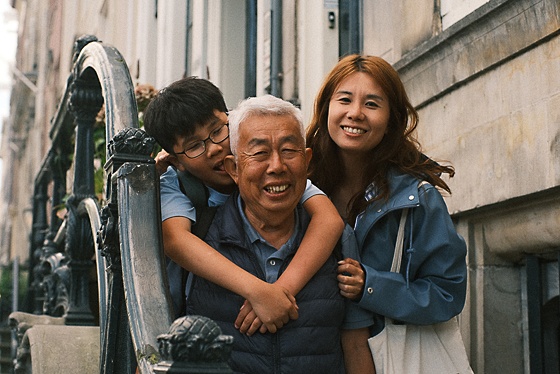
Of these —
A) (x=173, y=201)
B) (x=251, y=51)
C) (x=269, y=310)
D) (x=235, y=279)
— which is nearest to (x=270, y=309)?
(x=269, y=310)

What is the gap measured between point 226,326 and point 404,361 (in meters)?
0.56

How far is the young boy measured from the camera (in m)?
2.50

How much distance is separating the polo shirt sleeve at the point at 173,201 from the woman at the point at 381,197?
0.46 meters

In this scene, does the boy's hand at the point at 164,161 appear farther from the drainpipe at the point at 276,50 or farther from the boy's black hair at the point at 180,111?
the drainpipe at the point at 276,50

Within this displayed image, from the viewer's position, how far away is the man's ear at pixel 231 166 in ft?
8.87

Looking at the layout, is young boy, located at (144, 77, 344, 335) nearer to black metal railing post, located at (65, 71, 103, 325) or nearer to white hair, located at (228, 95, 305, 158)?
white hair, located at (228, 95, 305, 158)

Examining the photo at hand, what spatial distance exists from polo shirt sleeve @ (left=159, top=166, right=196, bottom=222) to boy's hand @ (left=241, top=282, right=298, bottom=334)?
35 centimetres

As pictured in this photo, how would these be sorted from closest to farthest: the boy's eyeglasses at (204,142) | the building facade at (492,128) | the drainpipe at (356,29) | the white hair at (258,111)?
1. the white hair at (258,111)
2. the boy's eyeglasses at (204,142)
3. the building facade at (492,128)
4. the drainpipe at (356,29)

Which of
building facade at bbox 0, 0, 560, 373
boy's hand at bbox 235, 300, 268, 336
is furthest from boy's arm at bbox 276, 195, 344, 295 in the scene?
building facade at bbox 0, 0, 560, 373

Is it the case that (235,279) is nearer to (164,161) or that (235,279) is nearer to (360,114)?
(164,161)

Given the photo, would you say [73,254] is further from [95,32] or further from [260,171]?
[95,32]

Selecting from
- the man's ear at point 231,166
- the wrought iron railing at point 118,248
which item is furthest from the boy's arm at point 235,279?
the man's ear at point 231,166

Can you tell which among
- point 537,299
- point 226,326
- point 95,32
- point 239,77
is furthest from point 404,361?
point 95,32

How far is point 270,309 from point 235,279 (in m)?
0.12
